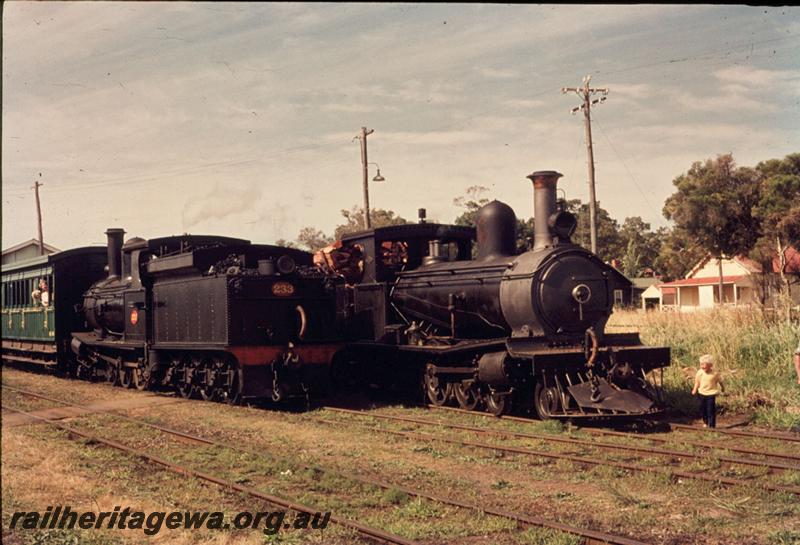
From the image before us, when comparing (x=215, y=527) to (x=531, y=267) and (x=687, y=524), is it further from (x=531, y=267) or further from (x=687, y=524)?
(x=531, y=267)

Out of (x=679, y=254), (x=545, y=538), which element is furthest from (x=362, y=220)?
(x=545, y=538)

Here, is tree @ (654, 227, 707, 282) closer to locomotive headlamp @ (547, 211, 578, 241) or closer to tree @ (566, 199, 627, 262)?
tree @ (566, 199, 627, 262)

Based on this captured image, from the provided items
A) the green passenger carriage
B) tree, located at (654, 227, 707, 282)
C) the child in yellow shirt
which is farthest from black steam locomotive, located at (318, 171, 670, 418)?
tree, located at (654, 227, 707, 282)

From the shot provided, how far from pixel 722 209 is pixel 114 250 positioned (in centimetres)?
2584

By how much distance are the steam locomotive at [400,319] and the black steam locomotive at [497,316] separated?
0.08ft

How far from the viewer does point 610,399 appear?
10.7m

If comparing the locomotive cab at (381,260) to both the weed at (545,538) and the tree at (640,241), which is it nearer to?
the weed at (545,538)

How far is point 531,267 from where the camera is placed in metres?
11.4

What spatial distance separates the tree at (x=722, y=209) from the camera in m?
33.7

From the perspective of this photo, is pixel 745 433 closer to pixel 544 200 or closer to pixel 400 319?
pixel 544 200

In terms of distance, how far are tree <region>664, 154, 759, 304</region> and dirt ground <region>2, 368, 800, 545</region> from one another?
25.7 meters

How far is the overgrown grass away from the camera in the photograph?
1230 cm

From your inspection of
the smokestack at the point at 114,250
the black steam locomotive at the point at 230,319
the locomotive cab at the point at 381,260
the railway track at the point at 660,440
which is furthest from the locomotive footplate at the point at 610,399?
the smokestack at the point at 114,250

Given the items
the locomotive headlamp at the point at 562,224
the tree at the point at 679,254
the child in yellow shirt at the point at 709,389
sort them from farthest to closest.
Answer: the tree at the point at 679,254
the locomotive headlamp at the point at 562,224
the child in yellow shirt at the point at 709,389
